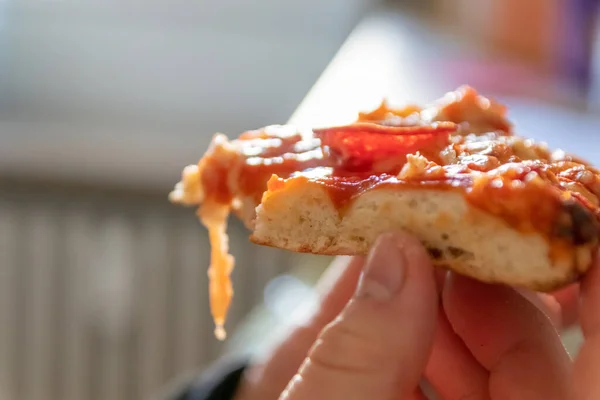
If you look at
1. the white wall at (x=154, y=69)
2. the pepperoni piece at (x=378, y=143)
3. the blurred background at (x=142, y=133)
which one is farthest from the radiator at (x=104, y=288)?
the pepperoni piece at (x=378, y=143)

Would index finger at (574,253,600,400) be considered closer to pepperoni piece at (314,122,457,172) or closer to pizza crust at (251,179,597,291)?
pizza crust at (251,179,597,291)

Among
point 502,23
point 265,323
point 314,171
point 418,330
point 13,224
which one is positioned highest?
point 502,23

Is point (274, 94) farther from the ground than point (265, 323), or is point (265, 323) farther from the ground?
point (274, 94)

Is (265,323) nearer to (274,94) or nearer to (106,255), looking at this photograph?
(106,255)

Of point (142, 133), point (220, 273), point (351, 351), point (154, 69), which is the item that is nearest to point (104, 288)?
point (142, 133)

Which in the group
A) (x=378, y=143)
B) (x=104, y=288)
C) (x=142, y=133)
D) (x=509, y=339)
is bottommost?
(x=104, y=288)

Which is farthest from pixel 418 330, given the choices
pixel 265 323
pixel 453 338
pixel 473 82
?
pixel 473 82

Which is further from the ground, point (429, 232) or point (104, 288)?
point (429, 232)

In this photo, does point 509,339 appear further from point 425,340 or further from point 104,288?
point 104,288
